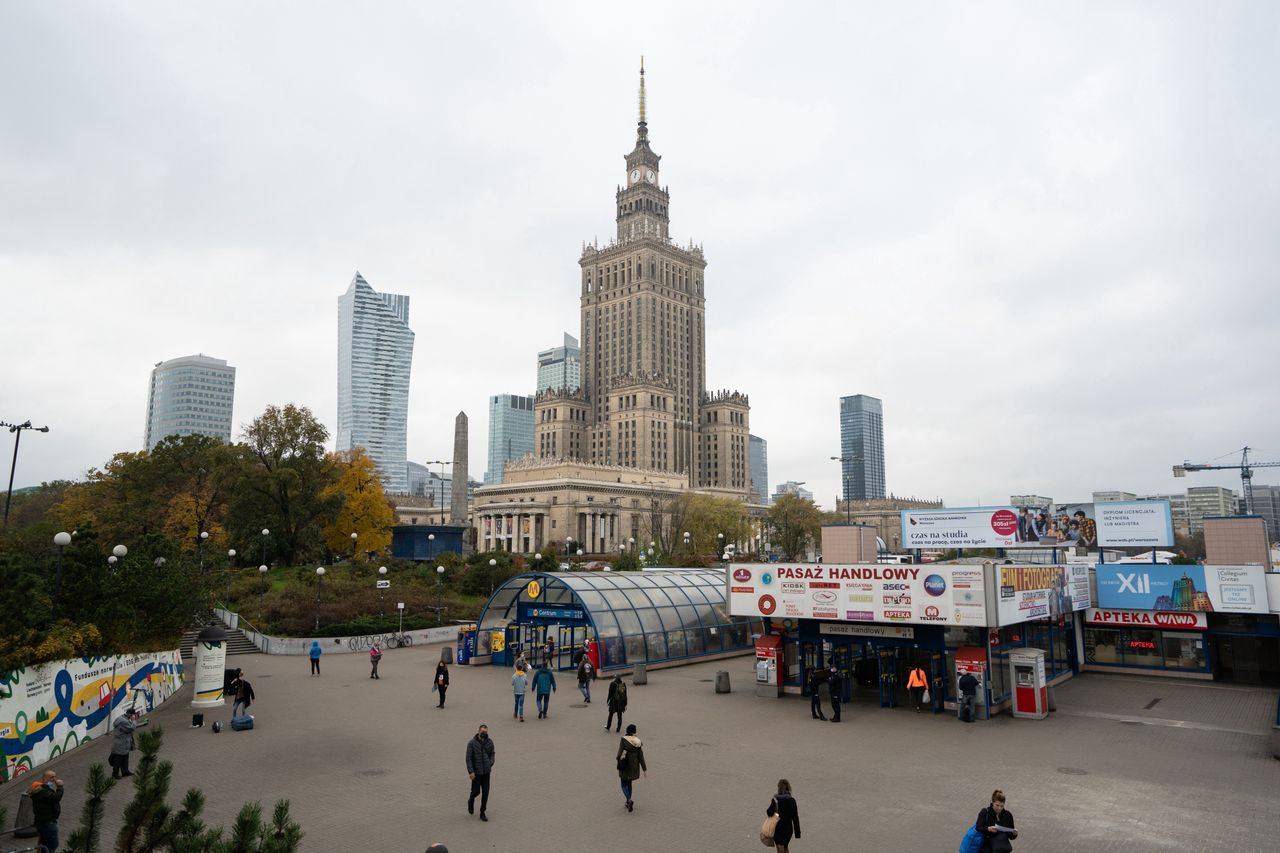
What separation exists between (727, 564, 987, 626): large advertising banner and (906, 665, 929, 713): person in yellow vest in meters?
1.68

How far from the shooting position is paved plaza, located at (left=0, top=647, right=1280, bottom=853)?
13594 mm

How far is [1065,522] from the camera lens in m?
36.6

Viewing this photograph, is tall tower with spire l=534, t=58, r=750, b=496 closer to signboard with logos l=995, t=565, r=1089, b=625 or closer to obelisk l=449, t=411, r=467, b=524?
obelisk l=449, t=411, r=467, b=524

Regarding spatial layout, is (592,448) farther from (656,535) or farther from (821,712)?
(821,712)

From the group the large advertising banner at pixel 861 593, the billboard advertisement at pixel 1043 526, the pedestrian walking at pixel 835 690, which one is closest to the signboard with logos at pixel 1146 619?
the billboard advertisement at pixel 1043 526

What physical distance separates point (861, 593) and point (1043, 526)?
52.1 ft

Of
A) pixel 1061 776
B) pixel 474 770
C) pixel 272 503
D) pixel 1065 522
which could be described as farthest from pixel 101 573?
pixel 272 503

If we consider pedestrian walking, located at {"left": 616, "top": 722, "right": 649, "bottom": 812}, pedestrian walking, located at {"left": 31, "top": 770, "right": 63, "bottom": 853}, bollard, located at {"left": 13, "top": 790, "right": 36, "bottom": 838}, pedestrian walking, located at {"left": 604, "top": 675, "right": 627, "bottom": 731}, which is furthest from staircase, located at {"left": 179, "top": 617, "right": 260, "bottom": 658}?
pedestrian walking, located at {"left": 616, "top": 722, "right": 649, "bottom": 812}

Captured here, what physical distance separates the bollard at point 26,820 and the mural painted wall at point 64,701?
216 inches

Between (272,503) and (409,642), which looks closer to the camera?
(409,642)

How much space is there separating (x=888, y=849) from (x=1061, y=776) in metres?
6.62

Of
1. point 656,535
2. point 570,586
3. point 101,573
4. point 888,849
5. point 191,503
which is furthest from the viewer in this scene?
point 656,535

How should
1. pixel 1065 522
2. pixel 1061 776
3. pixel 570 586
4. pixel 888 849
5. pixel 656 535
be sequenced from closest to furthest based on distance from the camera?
1. pixel 888 849
2. pixel 1061 776
3. pixel 570 586
4. pixel 1065 522
5. pixel 656 535

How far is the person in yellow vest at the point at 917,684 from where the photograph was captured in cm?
2353
